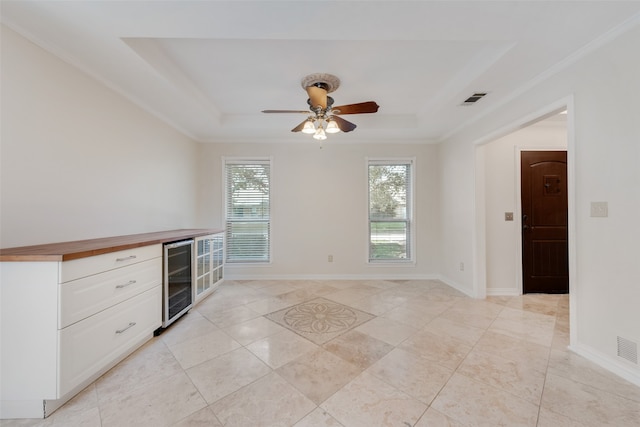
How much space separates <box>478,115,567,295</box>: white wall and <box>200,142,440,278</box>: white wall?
0.92 m

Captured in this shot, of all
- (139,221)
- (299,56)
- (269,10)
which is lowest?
(139,221)

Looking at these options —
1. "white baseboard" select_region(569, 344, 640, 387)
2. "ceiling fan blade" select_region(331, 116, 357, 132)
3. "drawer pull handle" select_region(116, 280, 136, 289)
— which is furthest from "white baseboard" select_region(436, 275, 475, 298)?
"drawer pull handle" select_region(116, 280, 136, 289)

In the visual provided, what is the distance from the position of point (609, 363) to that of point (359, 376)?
73.6 inches

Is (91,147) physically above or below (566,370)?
above

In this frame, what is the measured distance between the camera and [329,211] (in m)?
4.22

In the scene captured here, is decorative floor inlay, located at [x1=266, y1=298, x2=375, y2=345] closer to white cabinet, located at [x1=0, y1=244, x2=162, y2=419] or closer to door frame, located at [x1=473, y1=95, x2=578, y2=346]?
white cabinet, located at [x1=0, y1=244, x2=162, y2=419]

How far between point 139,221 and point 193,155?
1635mm

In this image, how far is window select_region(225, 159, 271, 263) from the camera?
13.8 feet

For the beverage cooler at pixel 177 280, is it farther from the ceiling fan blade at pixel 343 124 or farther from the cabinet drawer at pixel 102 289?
the ceiling fan blade at pixel 343 124

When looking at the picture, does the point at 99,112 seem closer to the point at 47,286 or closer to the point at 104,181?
the point at 104,181

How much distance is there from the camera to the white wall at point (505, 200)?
334cm

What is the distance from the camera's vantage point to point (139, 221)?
274 cm

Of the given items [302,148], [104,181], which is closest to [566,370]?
[302,148]

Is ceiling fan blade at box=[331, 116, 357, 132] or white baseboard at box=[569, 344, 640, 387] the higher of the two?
ceiling fan blade at box=[331, 116, 357, 132]
